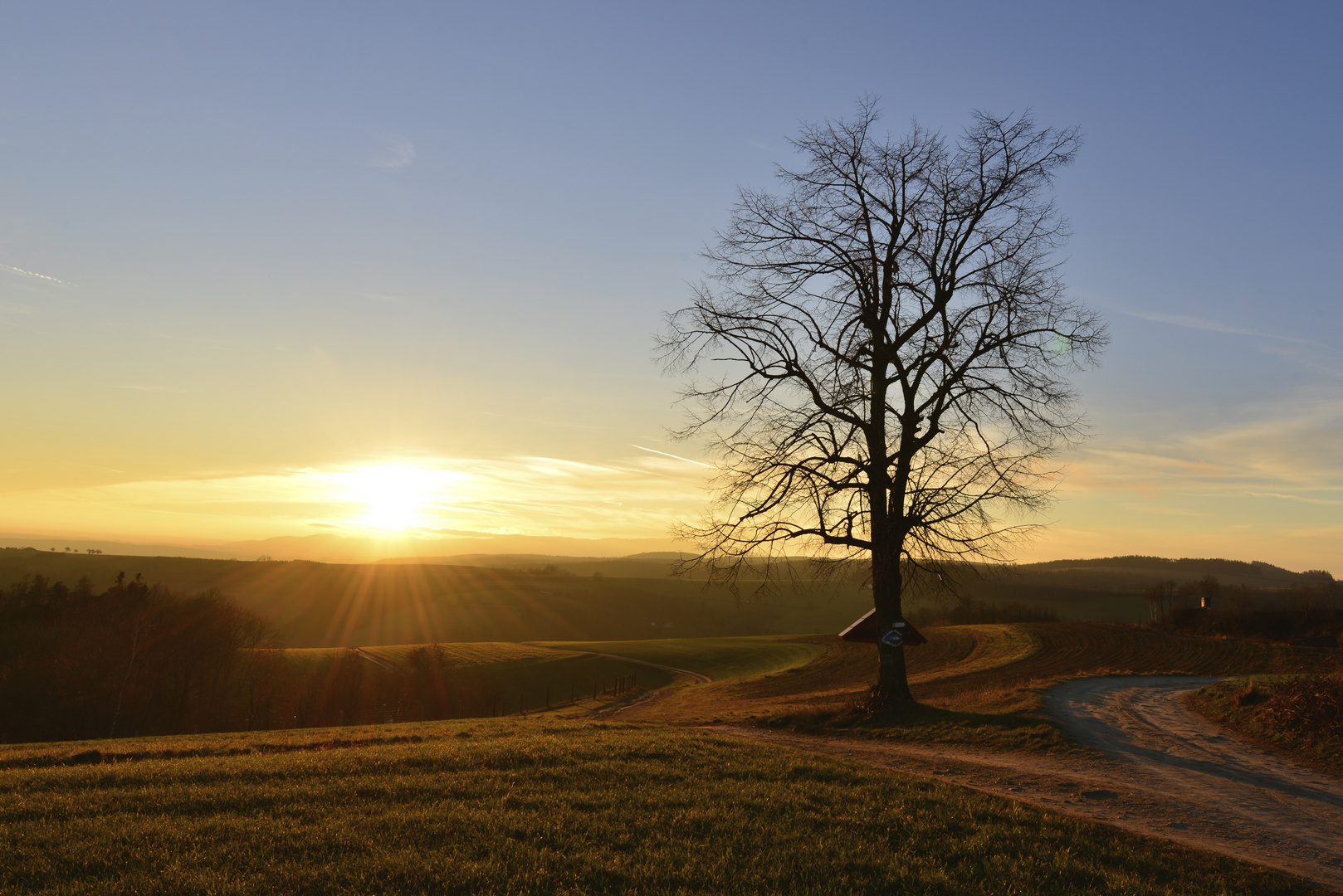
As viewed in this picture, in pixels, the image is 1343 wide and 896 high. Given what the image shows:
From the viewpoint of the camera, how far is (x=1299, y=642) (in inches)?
1929

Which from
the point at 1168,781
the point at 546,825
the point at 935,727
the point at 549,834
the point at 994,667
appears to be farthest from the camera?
the point at 994,667

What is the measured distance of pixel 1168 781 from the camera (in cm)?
1343

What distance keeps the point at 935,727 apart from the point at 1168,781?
5.75 metres

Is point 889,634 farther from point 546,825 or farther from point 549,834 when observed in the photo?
point 549,834

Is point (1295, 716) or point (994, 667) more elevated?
point (1295, 716)

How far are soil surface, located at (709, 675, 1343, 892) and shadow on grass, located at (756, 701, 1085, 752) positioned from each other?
624mm

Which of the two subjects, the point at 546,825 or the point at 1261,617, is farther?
the point at 1261,617

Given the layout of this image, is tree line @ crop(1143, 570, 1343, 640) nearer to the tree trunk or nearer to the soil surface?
the soil surface

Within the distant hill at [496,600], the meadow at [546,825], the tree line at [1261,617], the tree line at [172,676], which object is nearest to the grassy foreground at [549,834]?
the meadow at [546,825]

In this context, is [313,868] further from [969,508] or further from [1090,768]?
[969,508]

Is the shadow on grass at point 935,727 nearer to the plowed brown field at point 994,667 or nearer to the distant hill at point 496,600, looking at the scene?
the plowed brown field at point 994,667

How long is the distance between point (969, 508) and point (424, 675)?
186 ft

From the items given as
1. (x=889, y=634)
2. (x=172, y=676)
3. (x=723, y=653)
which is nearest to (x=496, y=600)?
(x=723, y=653)

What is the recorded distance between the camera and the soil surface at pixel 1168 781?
9953 mm
